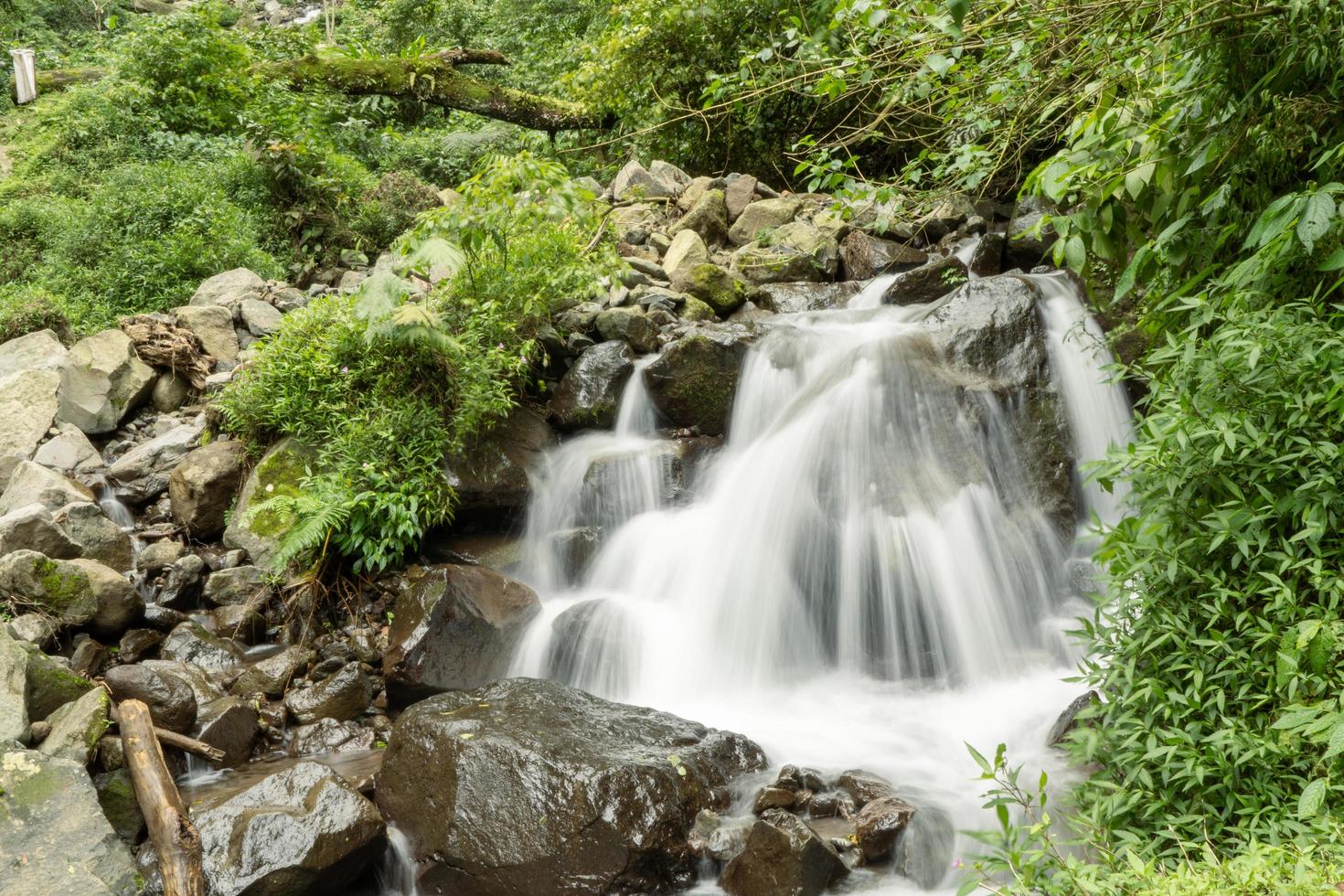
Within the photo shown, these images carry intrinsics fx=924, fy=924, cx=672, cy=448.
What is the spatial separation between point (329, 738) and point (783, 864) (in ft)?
10.8

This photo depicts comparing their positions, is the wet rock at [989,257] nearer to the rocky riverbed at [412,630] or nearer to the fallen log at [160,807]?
the rocky riverbed at [412,630]

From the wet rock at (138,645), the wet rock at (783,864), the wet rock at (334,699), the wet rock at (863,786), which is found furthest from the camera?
the wet rock at (138,645)

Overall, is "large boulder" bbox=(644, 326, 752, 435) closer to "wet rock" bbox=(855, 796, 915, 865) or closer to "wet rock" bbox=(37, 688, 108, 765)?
"wet rock" bbox=(855, 796, 915, 865)

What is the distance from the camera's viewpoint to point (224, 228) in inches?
458

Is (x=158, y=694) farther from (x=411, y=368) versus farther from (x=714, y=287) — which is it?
(x=714, y=287)

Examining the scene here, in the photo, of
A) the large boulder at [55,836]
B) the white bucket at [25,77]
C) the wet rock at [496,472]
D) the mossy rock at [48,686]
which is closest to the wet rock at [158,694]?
the mossy rock at [48,686]

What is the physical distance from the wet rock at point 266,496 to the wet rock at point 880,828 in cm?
488

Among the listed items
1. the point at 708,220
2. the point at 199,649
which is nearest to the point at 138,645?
the point at 199,649

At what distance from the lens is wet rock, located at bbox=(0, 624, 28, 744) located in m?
4.74

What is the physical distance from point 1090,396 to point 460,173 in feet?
38.7

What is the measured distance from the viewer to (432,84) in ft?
50.9

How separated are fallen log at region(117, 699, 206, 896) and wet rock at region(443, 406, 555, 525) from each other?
2907 millimetres

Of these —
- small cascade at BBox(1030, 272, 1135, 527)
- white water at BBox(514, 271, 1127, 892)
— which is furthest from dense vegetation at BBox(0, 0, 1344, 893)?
white water at BBox(514, 271, 1127, 892)

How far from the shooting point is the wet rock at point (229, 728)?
5617mm
